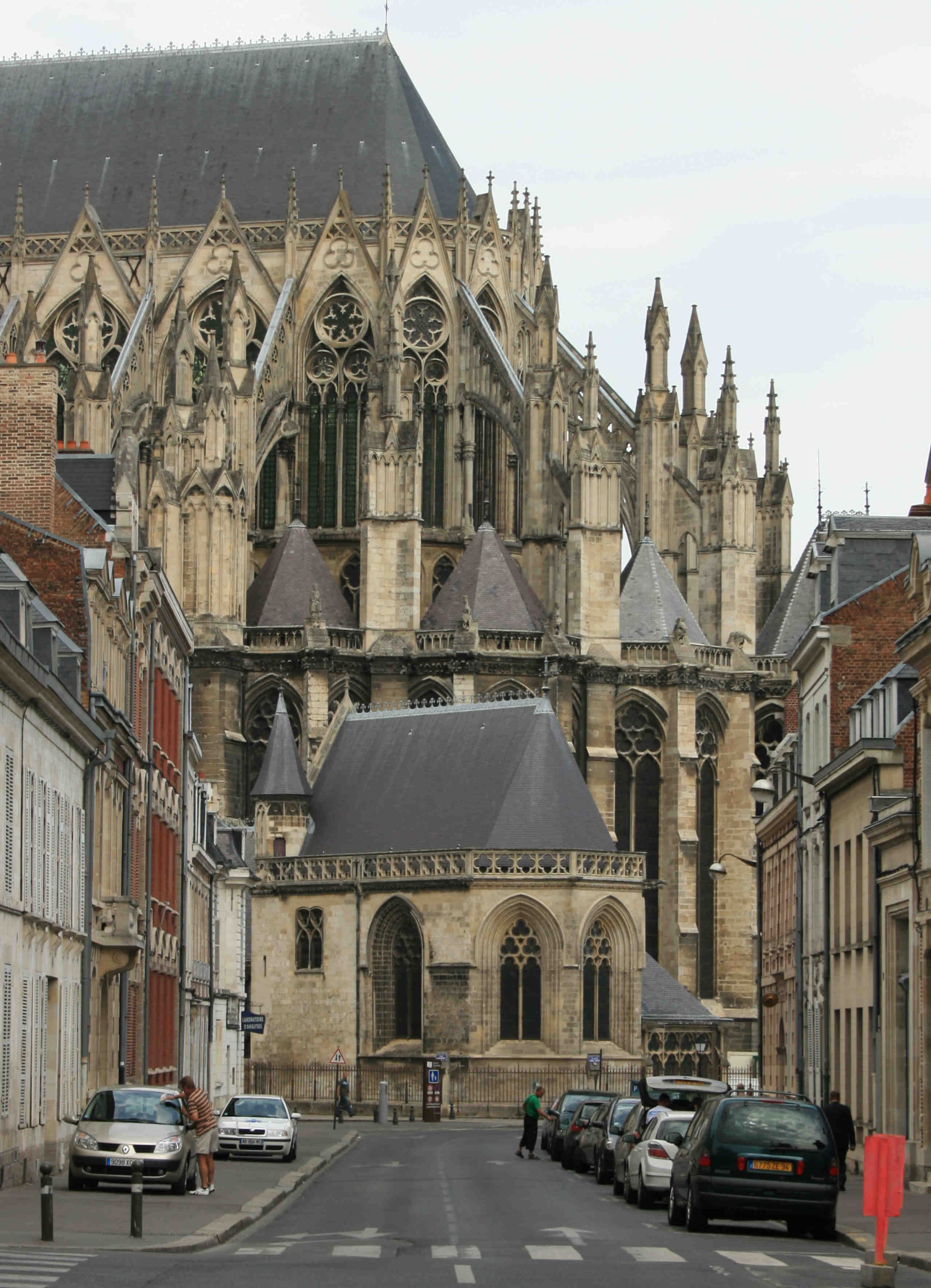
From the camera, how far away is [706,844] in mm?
73375

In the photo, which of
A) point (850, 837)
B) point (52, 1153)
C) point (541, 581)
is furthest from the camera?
point (541, 581)

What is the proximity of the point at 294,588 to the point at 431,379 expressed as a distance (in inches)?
357

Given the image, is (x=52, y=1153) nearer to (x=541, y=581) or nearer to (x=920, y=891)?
(x=920, y=891)

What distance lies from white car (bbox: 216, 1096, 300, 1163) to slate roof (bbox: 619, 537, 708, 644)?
3845 centimetres

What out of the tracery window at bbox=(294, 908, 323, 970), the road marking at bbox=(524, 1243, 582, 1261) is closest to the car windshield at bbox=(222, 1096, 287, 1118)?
the road marking at bbox=(524, 1243, 582, 1261)

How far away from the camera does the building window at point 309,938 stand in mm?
62844

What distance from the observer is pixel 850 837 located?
37312 millimetres

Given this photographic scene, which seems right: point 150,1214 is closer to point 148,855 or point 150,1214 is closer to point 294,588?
point 148,855

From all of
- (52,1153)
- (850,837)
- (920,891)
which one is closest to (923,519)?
(850,837)

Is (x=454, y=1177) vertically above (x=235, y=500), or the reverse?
(x=235, y=500)

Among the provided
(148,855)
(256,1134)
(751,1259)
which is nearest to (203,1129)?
(751,1259)

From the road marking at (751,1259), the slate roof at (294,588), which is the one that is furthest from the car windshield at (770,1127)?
the slate roof at (294,588)

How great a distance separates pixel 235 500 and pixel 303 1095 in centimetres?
1689

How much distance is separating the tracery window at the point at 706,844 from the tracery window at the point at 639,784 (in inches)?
50.2
